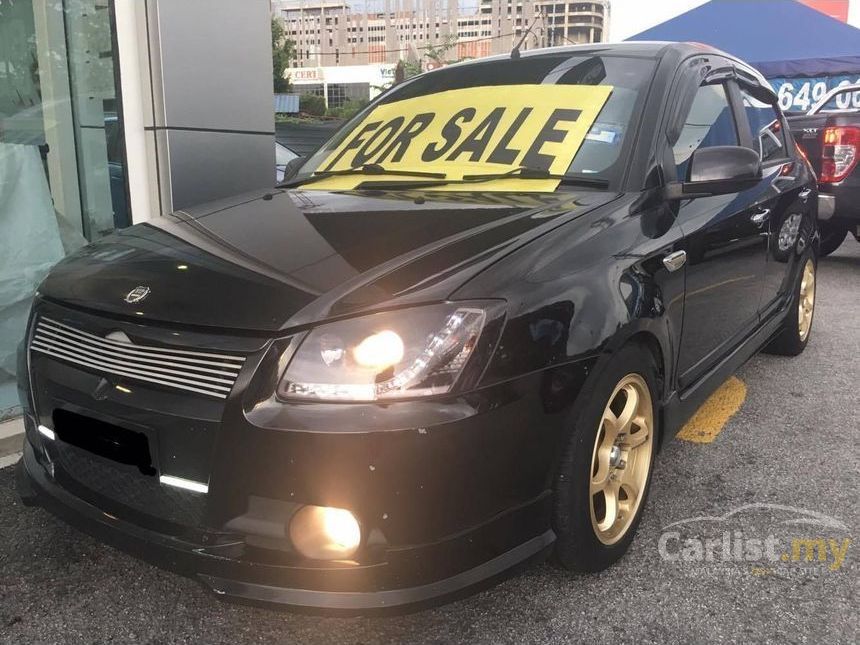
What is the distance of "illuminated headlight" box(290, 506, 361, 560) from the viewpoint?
5.40 ft

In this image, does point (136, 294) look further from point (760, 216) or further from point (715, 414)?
point (715, 414)

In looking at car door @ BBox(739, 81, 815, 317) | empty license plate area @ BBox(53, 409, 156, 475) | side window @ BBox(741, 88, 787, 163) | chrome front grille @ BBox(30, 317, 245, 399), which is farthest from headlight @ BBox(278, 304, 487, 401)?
side window @ BBox(741, 88, 787, 163)

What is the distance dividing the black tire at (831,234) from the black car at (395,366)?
5.67 meters

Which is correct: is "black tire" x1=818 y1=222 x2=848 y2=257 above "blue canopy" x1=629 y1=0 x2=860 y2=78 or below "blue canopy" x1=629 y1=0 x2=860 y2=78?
below

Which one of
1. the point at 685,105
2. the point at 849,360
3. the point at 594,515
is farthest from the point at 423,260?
the point at 849,360

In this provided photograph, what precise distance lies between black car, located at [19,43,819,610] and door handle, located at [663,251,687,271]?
0.01 meters

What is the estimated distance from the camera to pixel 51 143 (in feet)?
13.6

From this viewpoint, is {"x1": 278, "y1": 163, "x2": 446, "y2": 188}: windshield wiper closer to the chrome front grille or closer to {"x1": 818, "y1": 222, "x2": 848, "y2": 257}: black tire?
the chrome front grille

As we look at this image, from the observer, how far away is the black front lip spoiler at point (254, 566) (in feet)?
5.40

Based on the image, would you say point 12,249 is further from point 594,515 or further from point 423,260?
point 594,515

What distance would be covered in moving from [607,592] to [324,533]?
0.93 m

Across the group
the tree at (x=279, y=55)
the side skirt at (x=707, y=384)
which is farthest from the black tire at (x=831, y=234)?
the tree at (x=279, y=55)

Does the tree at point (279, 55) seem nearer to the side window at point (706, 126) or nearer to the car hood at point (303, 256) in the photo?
the side window at point (706, 126)

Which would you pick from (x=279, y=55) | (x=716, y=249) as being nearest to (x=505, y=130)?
(x=716, y=249)
